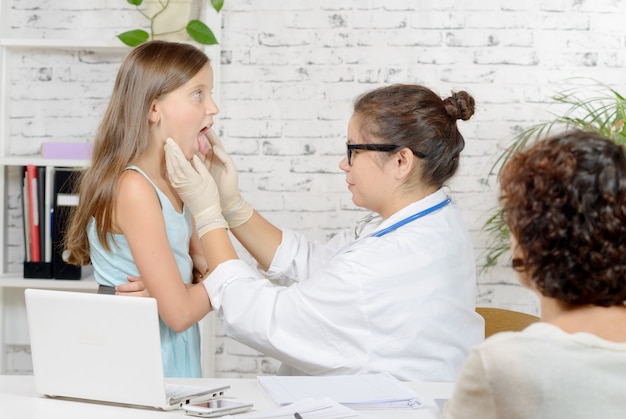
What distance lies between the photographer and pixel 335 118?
10.5 ft

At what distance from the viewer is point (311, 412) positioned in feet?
4.58

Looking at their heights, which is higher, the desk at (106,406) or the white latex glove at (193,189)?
the white latex glove at (193,189)

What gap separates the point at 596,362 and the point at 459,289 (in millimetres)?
836

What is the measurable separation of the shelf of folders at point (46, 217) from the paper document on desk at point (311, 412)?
67.8 inches

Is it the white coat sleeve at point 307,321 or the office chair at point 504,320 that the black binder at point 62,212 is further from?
the office chair at point 504,320

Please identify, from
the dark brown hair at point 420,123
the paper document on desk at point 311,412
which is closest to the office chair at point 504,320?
the dark brown hair at point 420,123

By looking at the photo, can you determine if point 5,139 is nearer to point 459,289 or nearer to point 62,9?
point 62,9

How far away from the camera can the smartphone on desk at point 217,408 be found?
56.6 inches

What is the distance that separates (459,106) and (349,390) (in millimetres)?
757

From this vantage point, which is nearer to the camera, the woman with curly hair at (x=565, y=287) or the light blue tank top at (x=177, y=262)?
the woman with curly hair at (x=565, y=287)

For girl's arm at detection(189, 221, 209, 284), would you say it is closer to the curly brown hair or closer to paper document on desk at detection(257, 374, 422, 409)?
paper document on desk at detection(257, 374, 422, 409)

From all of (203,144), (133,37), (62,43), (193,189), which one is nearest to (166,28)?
(133,37)

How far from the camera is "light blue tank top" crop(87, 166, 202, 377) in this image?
6.51 feet

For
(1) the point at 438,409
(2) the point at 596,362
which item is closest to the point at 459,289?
(1) the point at 438,409
